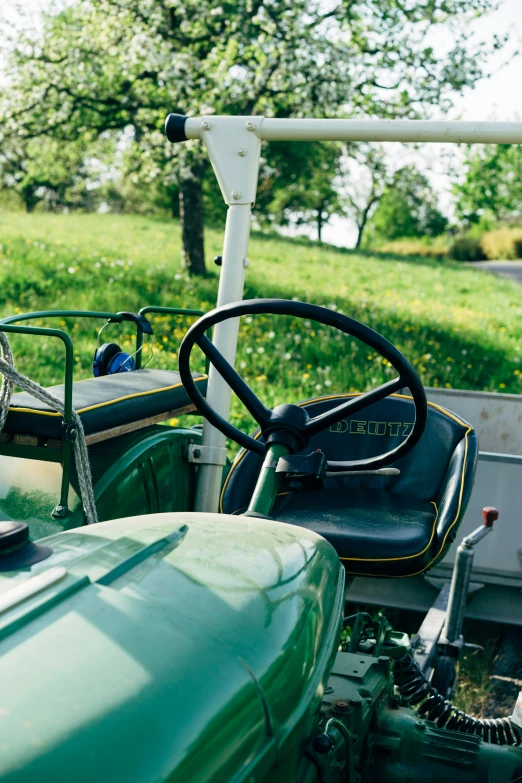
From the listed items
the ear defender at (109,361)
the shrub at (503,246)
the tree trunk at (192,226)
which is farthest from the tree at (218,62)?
the shrub at (503,246)

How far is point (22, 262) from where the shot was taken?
9539 millimetres

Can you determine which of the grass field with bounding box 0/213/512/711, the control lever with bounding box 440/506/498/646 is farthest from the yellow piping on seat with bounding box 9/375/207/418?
the grass field with bounding box 0/213/512/711

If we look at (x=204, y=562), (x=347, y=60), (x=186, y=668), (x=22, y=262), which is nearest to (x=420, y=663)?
(x=204, y=562)

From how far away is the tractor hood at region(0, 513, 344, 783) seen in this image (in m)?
0.79

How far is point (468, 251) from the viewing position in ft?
87.5

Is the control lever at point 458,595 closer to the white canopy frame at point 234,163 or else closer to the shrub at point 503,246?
the white canopy frame at point 234,163

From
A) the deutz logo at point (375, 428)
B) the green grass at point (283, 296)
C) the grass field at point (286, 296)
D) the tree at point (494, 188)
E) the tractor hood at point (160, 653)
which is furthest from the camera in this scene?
the tree at point (494, 188)

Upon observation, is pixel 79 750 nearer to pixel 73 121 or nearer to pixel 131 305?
pixel 131 305

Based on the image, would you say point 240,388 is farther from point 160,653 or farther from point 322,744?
point 160,653

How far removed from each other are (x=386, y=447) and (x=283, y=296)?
6954 millimetres

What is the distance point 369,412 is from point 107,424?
758 mm

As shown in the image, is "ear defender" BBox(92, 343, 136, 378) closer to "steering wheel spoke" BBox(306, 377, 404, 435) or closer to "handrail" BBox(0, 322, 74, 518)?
"handrail" BBox(0, 322, 74, 518)

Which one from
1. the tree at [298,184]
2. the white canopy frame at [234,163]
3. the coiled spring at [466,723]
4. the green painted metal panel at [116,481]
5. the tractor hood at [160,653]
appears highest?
the tree at [298,184]

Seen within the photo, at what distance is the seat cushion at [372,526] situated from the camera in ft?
6.39
